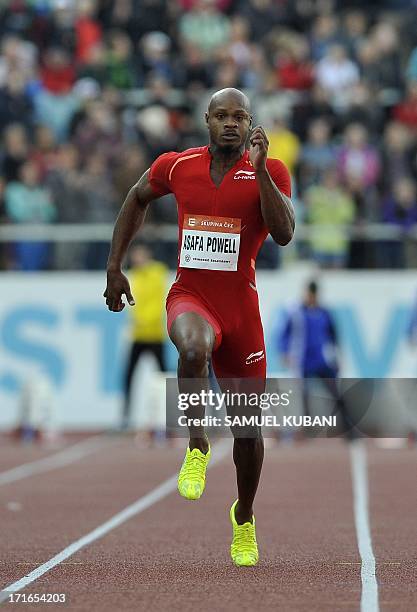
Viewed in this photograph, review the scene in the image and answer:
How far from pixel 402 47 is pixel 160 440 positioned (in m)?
7.47

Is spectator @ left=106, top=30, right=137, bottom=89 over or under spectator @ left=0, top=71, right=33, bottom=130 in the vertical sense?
over

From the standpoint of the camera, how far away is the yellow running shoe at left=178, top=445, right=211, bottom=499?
7211mm

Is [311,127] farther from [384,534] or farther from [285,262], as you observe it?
[384,534]

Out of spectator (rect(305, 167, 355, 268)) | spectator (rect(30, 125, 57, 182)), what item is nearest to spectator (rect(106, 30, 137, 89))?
spectator (rect(30, 125, 57, 182))

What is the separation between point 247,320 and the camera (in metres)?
7.79

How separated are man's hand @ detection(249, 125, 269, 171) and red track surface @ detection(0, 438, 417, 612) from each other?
2.03m

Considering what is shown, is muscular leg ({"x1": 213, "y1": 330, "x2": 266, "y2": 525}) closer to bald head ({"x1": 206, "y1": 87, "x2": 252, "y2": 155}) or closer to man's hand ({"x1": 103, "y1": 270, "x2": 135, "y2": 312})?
man's hand ({"x1": 103, "y1": 270, "x2": 135, "y2": 312})

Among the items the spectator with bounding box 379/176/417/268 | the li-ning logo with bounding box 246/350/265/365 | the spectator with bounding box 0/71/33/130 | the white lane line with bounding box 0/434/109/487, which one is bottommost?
the li-ning logo with bounding box 246/350/265/365

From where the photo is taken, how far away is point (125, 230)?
25.8 ft

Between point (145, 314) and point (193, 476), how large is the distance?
11989mm

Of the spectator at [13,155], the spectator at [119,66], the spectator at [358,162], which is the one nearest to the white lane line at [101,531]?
the spectator at [358,162]

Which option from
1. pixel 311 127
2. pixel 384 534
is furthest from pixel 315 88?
pixel 384 534

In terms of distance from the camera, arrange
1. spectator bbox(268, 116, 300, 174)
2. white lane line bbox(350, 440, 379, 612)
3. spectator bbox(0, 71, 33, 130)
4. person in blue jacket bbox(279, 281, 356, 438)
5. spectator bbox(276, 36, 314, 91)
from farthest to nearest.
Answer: spectator bbox(276, 36, 314, 91), spectator bbox(0, 71, 33, 130), spectator bbox(268, 116, 300, 174), person in blue jacket bbox(279, 281, 356, 438), white lane line bbox(350, 440, 379, 612)

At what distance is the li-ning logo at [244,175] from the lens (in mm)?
7684
